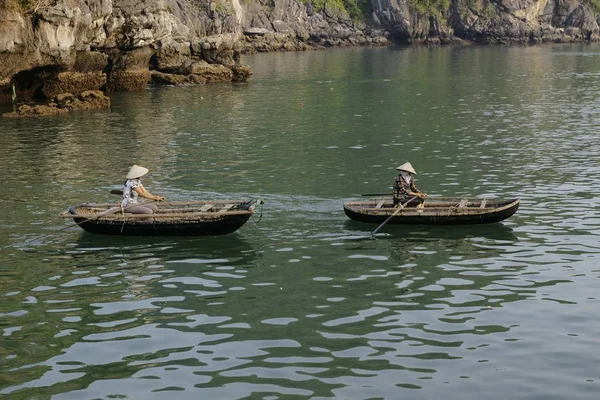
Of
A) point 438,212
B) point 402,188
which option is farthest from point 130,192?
point 438,212

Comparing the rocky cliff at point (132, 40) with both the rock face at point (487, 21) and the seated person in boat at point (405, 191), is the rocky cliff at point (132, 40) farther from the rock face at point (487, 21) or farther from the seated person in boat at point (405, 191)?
the seated person in boat at point (405, 191)

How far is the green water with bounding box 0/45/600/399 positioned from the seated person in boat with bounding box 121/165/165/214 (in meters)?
0.95

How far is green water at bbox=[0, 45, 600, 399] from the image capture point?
15.0 metres

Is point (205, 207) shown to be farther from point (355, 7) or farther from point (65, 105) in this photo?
point (355, 7)

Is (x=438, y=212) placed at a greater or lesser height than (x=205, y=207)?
lesser

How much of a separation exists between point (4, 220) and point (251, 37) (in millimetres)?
107377

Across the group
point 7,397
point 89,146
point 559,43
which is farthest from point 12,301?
point 559,43

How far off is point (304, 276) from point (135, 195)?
690cm

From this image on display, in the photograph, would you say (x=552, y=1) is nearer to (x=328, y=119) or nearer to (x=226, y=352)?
(x=328, y=119)

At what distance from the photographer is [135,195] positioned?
24.9 meters

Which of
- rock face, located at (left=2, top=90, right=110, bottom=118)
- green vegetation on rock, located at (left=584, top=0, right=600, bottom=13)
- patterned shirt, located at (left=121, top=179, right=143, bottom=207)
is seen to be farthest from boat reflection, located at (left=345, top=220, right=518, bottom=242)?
green vegetation on rock, located at (left=584, top=0, right=600, bottom=13)

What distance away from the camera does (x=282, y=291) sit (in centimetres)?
1950

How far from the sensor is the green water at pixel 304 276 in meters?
15.0

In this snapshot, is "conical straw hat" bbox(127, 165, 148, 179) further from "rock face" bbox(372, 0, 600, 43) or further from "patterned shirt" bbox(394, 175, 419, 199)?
"rock face" bbox(372, 0, 600, 43)
